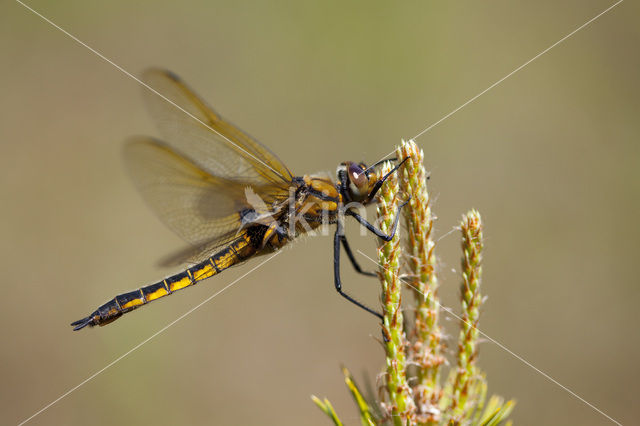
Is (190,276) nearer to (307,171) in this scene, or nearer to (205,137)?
(205,137)

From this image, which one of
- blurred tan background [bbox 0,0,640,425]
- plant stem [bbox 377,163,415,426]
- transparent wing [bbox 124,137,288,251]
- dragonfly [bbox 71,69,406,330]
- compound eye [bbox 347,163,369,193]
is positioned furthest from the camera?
blurred tan background [bbox 0,0,640,425]

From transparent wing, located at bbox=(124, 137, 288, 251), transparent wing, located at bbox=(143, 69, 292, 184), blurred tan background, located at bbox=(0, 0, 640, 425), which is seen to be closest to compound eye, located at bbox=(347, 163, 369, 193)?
transparent wing, located at bbox=(143, 69, 292, 184)

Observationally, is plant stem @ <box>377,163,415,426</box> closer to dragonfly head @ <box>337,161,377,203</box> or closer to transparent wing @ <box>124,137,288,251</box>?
dragonfly head @ <box>337,161,377,203</box>

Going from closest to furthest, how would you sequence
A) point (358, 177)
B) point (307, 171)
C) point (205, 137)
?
point (358, 177) < point (205, 137) < point (307, 171)

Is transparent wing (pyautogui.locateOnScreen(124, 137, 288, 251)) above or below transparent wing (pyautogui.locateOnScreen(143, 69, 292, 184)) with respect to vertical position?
below

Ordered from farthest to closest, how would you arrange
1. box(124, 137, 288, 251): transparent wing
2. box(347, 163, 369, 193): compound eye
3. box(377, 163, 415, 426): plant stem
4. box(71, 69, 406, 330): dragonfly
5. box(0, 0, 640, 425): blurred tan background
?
box(0, 0, 640, 425): blurred tan background, box(124, 137, 288, 251): transparent wing, box(71, 69, 406, 330): dragonfly, box(347, 163, 369, 193): compound eye, box(377, 163, 415, 426): plant stem

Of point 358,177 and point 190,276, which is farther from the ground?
point 358,177

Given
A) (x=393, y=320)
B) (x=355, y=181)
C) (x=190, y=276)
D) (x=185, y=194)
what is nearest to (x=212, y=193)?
(x=185, y=194)
